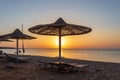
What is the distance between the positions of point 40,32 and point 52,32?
0.69 metres

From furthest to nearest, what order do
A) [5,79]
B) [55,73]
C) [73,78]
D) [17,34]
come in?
[17,34], [55,73], [73,78], [5,79]

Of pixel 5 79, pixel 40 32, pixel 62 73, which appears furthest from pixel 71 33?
pixel 5 79

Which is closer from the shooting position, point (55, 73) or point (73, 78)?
point (73, 78)

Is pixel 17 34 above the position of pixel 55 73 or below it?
above

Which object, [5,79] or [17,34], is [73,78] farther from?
[17,34]

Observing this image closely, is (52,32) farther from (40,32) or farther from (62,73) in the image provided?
(62,73)

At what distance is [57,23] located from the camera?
11477 mm

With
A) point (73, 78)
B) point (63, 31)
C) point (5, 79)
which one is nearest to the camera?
point (5, 79)

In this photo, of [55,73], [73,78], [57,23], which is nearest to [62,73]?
[55,73]

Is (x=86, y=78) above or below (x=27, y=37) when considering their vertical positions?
below

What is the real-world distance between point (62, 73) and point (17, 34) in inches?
208

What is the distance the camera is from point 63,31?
13406 millimetres

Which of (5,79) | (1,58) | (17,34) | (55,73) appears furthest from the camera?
(1,58)

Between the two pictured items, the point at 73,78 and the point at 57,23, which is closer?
the point at 73,78
